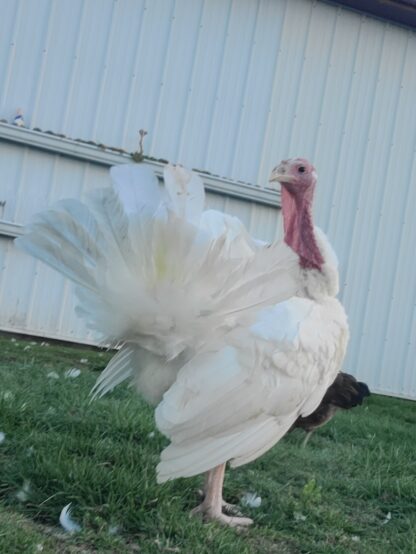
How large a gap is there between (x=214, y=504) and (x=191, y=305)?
954mm

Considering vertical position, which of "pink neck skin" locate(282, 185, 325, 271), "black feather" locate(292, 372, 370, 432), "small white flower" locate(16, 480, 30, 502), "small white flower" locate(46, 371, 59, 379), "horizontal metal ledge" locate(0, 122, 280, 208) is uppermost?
"horizontal metal ledge" locate(0, 122, 280, 208)

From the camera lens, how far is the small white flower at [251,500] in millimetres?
3492

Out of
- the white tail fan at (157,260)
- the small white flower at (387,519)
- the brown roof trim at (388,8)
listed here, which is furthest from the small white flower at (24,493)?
the brown roof trim at (388,8)

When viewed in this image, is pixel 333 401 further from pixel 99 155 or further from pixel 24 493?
pixel 99 155

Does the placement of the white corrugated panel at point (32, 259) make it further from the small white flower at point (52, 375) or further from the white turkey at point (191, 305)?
the white turkey at point (191, 305)

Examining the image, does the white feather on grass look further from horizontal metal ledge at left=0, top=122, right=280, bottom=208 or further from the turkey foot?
horizontal metal ledge at left=0, top=122, right=280, bottom=208

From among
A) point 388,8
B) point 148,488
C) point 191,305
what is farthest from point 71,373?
point 388,8

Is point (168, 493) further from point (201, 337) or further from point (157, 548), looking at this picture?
point (201, 337)

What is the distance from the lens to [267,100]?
8703 millimetres

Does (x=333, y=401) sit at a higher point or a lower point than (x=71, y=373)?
higher

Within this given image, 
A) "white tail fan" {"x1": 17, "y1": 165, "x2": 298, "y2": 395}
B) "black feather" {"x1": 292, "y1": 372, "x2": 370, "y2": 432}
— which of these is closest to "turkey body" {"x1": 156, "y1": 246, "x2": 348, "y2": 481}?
"white tail fan" {"x1": 17, "y1": 165, "x2": 298, "y2": 395}

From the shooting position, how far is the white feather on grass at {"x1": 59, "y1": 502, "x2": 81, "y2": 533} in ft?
9.32

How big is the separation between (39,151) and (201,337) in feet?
18.1

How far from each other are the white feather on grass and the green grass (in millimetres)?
32
